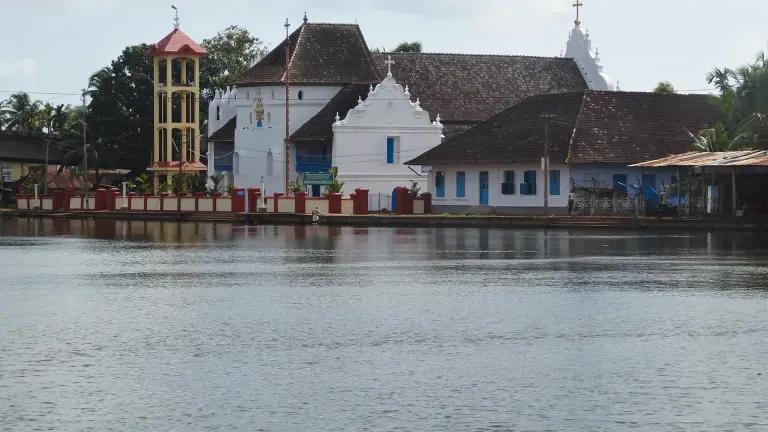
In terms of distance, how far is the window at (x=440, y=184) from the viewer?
68625 millimetres

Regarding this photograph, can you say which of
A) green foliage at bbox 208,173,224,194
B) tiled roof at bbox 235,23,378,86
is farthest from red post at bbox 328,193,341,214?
green foliage at bbox 208,173,224,194

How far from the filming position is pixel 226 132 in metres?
85.4

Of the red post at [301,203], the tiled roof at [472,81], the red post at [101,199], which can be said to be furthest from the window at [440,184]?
the red post at [101,199]

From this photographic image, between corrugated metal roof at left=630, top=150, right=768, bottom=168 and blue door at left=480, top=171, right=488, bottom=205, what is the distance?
877 cm

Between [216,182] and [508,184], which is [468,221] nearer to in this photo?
[508,184]

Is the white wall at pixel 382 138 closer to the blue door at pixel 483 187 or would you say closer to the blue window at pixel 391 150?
the blue window at pixel 391 150

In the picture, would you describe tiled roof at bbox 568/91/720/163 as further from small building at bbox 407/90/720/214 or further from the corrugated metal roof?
the corrugated metal roof

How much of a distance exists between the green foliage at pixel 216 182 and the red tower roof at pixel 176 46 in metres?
7.29

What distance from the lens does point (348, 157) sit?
74250mm

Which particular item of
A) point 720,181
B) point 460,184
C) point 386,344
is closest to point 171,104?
point 460,184

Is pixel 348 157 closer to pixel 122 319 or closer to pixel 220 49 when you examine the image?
pixel 220 49

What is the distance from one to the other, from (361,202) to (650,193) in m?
12.7

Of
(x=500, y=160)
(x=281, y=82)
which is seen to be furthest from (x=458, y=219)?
(x=281, y=82)

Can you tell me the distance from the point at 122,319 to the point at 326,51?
58.0 metres
